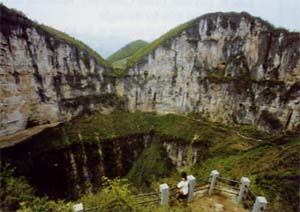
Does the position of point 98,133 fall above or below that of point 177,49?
below

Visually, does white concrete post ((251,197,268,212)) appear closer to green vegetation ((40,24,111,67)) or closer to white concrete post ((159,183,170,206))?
white concrete post ((159,183,170,206))

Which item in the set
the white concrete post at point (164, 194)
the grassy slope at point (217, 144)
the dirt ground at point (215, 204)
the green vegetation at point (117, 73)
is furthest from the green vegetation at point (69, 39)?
the dirt ground at point (215, 204)

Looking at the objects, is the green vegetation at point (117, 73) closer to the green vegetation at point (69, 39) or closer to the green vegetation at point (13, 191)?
the green vegetation at point (69, 39)

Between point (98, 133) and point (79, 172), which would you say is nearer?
point (79, 172)

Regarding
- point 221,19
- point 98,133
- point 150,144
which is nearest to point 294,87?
point 221,19

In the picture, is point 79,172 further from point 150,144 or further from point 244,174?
point 244,174

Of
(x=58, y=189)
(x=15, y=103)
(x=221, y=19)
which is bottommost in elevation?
(x=58, y=189)

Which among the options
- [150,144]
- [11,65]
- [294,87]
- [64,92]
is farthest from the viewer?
[150,144]
